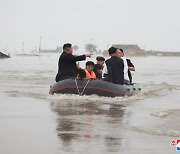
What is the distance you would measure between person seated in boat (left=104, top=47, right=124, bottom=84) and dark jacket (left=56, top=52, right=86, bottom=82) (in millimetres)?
877

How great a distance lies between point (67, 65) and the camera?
13078 millimetres

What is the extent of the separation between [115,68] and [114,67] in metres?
0.04

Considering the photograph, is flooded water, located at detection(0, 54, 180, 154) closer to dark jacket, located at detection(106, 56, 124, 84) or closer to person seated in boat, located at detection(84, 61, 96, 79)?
dark jacket, located at detection(106, 56, 124, 84)

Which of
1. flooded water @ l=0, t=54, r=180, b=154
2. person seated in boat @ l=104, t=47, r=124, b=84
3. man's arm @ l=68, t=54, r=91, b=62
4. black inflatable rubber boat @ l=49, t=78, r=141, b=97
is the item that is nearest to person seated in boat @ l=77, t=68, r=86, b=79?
black inflatable rubber boat @ l=49, t=78, r=141, b=97

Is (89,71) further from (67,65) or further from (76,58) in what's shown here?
(76,58)

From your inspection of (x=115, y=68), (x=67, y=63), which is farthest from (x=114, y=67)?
(x=67, y=63)

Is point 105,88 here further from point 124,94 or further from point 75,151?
point 75,151

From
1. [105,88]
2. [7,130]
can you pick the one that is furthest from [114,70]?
[7,130]

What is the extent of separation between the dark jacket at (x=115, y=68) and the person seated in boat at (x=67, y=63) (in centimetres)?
75

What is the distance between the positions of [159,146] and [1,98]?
6.94m

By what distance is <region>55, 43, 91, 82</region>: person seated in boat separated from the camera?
41.7ft

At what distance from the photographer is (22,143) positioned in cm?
602

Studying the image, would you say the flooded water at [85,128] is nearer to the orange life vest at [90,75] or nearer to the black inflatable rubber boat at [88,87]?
the black inflatable rubber boat at [88,87]

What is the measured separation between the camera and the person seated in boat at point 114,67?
12961 mm
